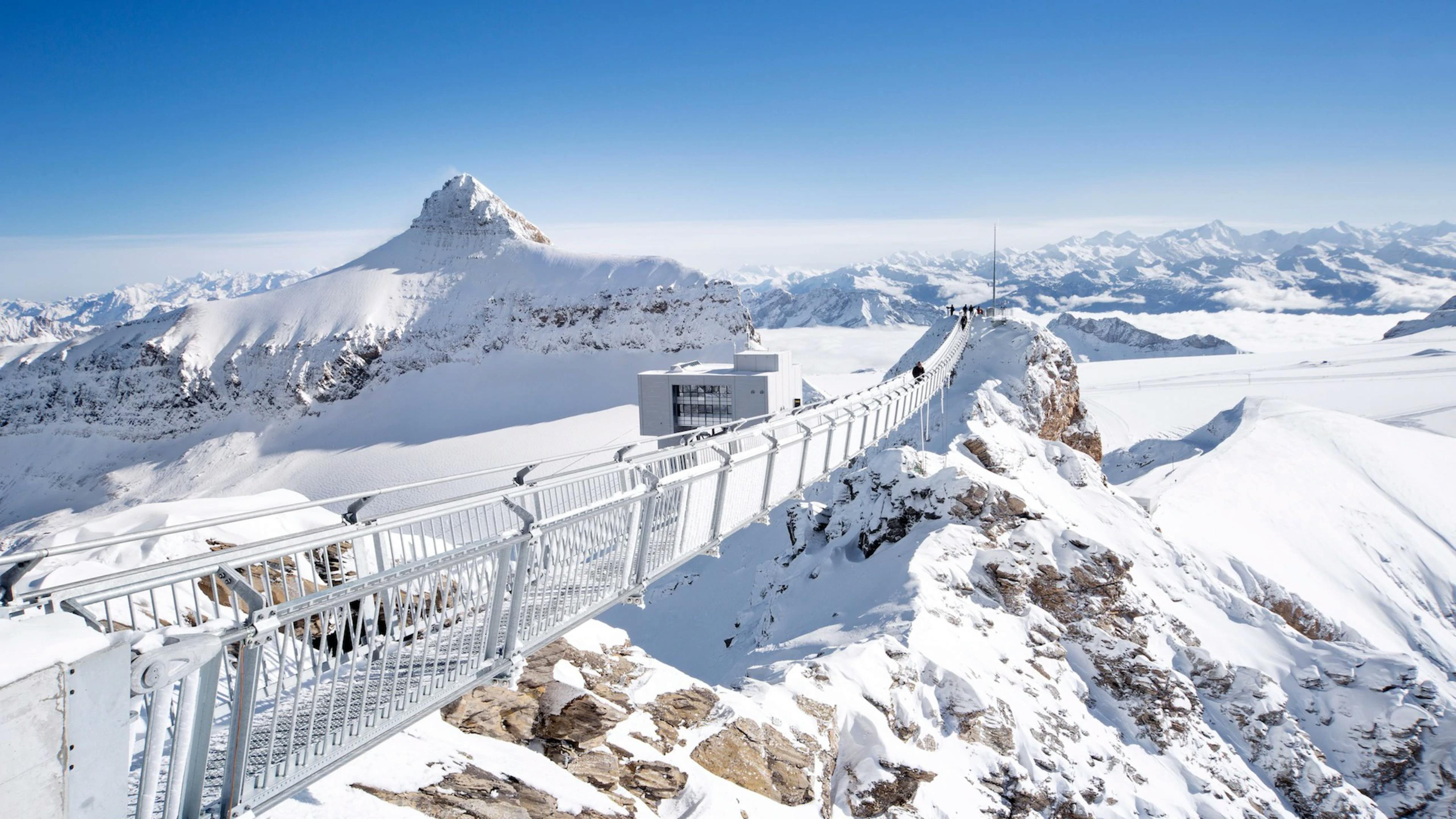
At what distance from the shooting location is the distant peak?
104 meters

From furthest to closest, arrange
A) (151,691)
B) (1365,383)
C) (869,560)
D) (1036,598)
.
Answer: (1365,383) → (869,560) → (1036,598) → (151,691)

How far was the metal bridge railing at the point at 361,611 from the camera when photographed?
339 centimetres

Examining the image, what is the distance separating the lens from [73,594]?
10.5 feet

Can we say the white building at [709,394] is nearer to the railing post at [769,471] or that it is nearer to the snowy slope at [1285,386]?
the railing post at [769,471]

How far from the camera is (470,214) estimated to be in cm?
10469

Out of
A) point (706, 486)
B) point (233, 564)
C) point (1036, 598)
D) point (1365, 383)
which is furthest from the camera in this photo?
point (1365, 383)

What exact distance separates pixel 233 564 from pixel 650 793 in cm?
545

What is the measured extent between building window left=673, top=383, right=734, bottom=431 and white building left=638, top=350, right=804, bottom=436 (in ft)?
0.07

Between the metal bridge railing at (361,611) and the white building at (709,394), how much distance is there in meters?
23.0

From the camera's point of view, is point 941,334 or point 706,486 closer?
point 706,486

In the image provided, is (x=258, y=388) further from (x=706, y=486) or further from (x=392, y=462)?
(x=706, y=486)

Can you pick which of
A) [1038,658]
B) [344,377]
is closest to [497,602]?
[1038,658]

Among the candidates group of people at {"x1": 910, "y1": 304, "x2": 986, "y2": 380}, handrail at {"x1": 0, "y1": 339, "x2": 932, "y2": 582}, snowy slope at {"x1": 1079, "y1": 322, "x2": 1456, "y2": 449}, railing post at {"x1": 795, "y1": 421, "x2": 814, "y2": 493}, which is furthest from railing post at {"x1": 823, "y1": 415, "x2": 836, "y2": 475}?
snowy slope at {"x1": 1079, "y1": 322, "x2": 1456, "y2": 449}

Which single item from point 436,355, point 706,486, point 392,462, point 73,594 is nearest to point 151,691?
point 73,594
